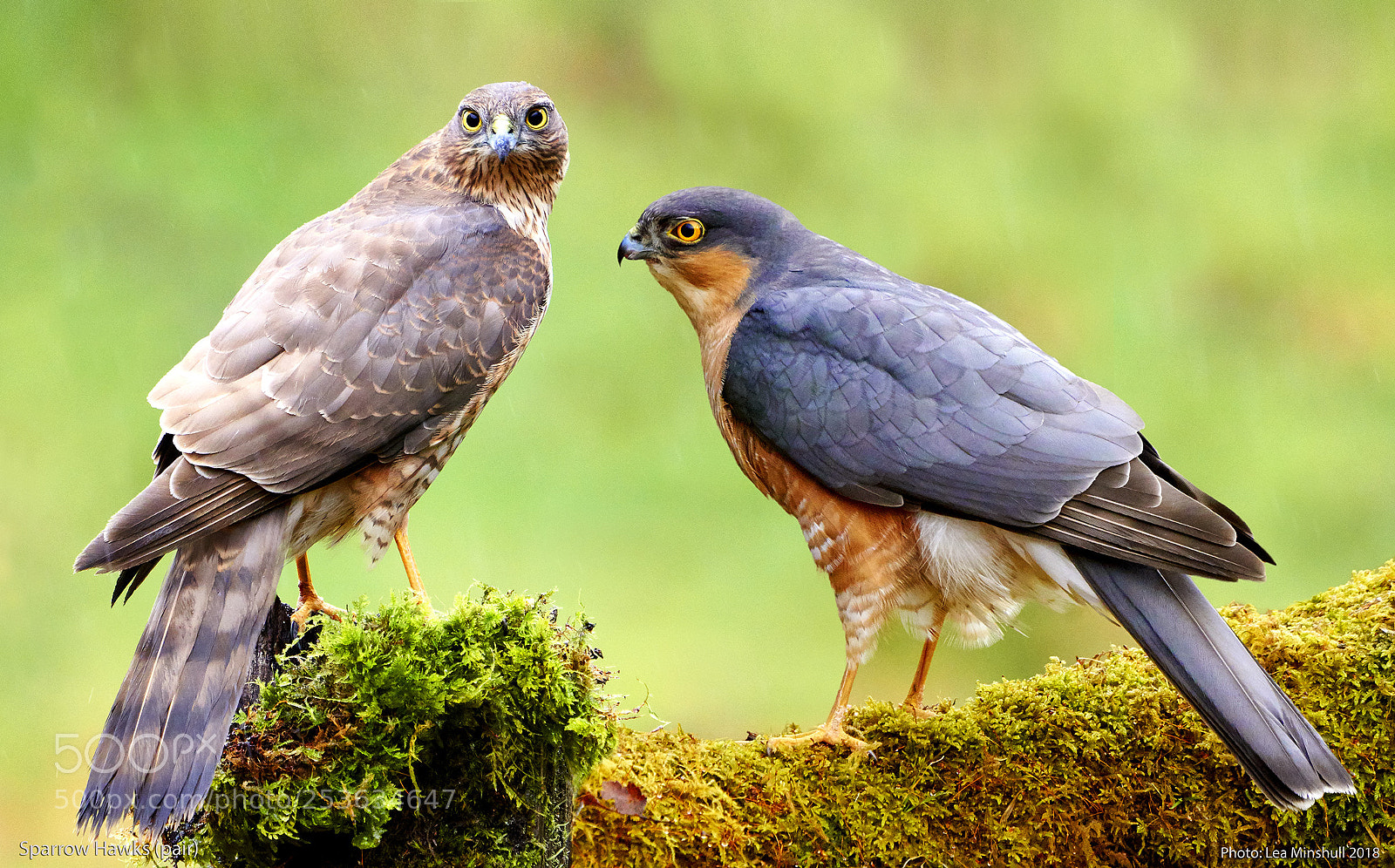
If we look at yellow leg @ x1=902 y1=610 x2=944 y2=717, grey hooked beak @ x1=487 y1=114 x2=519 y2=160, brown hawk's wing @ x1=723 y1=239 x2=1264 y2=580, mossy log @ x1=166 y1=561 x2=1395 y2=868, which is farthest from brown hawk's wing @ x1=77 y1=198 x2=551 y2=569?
yellow leg @ x1=902 y1=610 x2=944 y2=717

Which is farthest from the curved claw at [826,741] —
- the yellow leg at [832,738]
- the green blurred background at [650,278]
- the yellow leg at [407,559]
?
the green blurred background at [650,278]

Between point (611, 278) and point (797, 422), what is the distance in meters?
3.01

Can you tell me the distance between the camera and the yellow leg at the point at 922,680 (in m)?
3.36

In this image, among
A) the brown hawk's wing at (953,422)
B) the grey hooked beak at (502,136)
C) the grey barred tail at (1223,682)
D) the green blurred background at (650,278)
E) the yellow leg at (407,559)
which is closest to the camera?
the grey barred tail at (1223,682)

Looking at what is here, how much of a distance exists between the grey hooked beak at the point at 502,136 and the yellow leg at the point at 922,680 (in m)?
1.97

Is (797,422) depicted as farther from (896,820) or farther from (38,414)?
(38,414)

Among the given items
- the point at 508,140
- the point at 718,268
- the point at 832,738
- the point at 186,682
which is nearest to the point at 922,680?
the point at 832,738

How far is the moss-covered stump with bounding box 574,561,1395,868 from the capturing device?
2.88m

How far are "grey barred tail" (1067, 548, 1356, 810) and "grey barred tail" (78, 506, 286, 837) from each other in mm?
2101

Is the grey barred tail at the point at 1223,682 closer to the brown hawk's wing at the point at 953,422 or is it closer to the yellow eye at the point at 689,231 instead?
the brown hawk's wing at the point at 953,422

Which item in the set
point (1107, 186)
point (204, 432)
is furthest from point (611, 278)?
point (204, 432)

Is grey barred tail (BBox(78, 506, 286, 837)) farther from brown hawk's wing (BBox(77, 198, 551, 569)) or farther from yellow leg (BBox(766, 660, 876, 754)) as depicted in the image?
yellow leg (BBox(766, 660, 876, 754))

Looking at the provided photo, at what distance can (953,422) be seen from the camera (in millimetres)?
3320

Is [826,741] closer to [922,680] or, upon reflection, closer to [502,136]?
[922,680]
